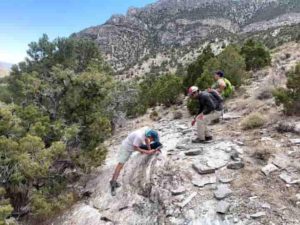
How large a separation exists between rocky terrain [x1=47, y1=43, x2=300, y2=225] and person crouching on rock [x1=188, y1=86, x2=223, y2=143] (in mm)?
512

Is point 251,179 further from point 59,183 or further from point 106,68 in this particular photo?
point 106,68

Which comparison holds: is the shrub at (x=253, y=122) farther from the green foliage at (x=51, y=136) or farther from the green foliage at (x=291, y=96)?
the green foliage at (x=51, y=136)

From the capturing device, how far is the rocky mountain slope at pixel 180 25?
8494 cm

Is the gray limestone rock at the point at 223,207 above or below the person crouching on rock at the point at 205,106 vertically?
below

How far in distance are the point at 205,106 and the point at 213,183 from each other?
8.50ft

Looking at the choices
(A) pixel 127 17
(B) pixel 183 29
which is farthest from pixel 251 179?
(A) pixel 127 17

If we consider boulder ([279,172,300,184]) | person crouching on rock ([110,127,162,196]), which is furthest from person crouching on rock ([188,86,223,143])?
boulder ([279,172,300,184])

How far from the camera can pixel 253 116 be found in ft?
36.3

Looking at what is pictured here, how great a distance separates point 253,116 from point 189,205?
4427 mm

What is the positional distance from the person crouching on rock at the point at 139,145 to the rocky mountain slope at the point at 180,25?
62.3 m

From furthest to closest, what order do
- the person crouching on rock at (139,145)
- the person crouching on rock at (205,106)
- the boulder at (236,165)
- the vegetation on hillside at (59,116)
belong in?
the vegetation on hillside at (59,116) < the person crouching on rock at (205,106) < the person crouching on rock at (139,145) < the boulder at (236,165)

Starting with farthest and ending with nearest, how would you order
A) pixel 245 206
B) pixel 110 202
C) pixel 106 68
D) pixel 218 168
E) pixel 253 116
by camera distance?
pixel 106 68, pixel 253 116, pixel 110 202, pixel 218 168, pixel 245 206

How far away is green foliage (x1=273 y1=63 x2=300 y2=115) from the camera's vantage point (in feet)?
36.6

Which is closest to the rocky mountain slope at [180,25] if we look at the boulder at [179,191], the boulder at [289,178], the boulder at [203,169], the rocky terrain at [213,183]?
the rocky terrain at [213,183]
